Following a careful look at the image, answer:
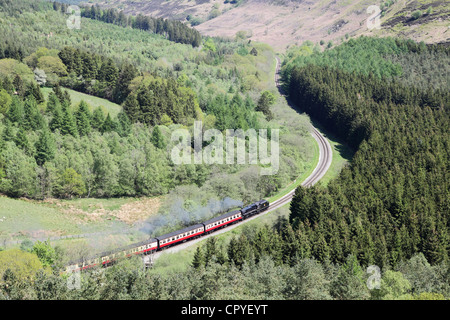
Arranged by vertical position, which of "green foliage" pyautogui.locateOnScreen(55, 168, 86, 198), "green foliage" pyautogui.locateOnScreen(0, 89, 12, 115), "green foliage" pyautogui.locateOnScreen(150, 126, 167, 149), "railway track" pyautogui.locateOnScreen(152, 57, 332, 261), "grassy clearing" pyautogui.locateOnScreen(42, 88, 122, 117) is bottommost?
"railway track" pyautogui.locateOnScreen(152, 57, 332, 261)

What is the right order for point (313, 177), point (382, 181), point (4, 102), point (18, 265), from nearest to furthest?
1. point (18, 265)
2. point (382, 181)
3. point (4, 102)
4. point (313, 177)

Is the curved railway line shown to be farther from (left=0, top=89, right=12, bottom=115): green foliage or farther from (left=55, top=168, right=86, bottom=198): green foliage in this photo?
(left=0, top=89, right=12, bottom=115): green foliage

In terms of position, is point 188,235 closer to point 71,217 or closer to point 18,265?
point 71,217

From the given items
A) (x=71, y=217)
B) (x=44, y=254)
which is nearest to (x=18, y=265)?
(x=44, y=254)

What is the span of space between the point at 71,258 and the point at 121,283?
826 inches

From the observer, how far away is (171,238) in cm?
6694

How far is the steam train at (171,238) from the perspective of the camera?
56522 mm

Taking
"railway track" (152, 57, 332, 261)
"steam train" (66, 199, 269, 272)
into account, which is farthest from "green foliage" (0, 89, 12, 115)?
"railway track" (152, 57, 332, 261)

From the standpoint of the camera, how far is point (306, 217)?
71250mm

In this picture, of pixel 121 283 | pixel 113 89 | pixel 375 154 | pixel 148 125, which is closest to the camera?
pixel 121 283

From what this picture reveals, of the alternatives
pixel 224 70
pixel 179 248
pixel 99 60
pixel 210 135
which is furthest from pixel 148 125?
pixel 224 70

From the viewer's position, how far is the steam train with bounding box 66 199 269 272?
56.5 m

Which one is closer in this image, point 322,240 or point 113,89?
point 322,240

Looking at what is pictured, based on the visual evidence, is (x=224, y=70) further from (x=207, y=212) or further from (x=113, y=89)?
(x=207, y=212)
